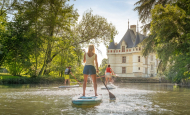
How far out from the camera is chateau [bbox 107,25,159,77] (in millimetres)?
52938

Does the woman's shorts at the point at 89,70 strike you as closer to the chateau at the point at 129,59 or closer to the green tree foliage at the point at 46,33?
the green tree foliage at the point at 46,33

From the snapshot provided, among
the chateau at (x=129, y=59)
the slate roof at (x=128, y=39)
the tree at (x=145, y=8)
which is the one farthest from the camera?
the slate roof at (x=128, y=39)

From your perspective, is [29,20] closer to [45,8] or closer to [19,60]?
[45,8]

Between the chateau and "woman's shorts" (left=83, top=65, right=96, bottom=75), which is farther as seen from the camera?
the chateau

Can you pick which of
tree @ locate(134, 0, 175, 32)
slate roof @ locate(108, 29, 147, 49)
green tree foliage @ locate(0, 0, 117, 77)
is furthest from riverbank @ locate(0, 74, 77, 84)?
slate roof @ locate(108, 29, 147, 49)

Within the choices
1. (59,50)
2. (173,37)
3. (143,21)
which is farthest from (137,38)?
(173,37)

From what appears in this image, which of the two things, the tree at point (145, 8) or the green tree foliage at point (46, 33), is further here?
the green tree foliage at point (46, 33)

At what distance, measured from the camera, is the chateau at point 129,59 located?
52938 millimetres

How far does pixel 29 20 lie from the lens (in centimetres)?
2425

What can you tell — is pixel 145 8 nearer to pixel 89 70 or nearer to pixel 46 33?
pixel 89 70

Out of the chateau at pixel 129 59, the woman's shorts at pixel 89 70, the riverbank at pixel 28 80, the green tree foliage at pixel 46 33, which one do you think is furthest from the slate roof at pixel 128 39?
the woman's shorts at pixel 89 70

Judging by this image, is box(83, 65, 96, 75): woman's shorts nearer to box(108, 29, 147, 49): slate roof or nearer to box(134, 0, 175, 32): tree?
box(134, 0, 175, 32): tree

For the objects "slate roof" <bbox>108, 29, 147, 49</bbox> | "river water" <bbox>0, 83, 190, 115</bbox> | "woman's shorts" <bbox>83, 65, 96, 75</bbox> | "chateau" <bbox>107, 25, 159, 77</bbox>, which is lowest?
"river water" <bbox>0, 83, 190, 115</bbox>

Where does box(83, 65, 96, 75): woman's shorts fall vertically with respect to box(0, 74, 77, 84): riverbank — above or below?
above
